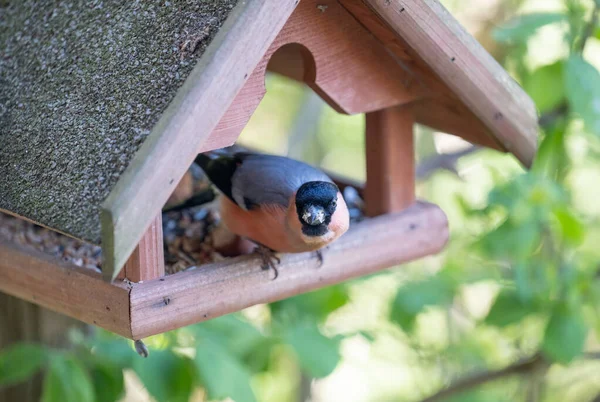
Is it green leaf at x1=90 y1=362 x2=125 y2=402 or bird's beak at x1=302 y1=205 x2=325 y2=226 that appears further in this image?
green leaf at x1=90 y1=362 x2=125 y2=402

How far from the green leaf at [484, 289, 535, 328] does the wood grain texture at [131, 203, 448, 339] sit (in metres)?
0.48

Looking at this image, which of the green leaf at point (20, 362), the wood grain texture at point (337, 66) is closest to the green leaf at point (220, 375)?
the green leaf at point (20, 362)

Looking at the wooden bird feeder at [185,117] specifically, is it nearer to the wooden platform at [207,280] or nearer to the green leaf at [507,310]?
the wooden platform at [207,280]

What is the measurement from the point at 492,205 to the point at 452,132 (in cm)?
40

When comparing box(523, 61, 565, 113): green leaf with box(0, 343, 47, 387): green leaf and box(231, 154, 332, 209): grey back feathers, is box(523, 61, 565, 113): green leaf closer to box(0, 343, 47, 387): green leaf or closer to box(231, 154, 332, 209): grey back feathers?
box(231, 154, 332, 209): grey back feathers

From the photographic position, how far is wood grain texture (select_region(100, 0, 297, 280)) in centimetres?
153

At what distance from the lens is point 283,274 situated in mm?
2262

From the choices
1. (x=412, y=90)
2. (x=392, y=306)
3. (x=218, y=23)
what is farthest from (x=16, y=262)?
(x=392, y=306)

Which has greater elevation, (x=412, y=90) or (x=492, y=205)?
(x=412, y=90)

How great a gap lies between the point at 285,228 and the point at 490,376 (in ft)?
5.67

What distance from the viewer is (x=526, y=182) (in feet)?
9.33

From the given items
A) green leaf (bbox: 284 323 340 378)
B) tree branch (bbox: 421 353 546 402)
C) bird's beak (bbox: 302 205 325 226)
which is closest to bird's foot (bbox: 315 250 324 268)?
bird's beak (bbox: 302 205 325 226)

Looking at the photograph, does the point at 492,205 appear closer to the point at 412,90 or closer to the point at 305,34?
the point at 412,90

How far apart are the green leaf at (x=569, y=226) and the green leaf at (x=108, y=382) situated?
1516 mm
